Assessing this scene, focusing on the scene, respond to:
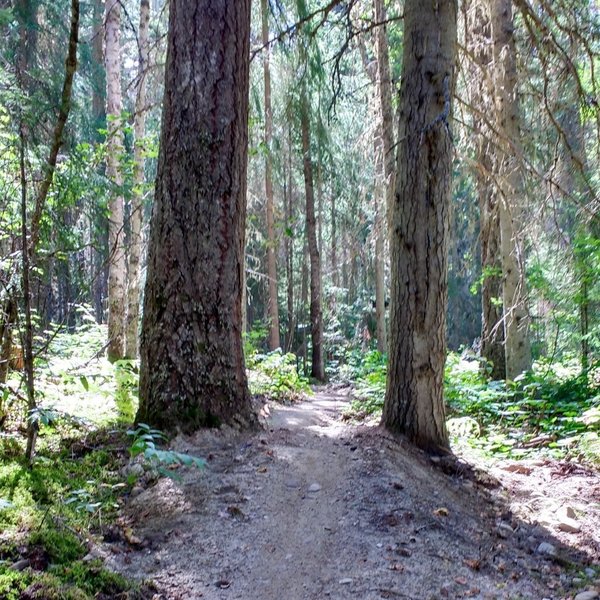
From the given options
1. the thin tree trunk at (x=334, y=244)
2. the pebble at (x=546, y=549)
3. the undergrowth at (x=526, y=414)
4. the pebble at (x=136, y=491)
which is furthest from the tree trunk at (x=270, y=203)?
the pebble at (x=546, y=549)

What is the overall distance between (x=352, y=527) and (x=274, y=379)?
7.38 metres

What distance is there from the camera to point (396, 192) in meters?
5.05

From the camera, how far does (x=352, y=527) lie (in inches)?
138

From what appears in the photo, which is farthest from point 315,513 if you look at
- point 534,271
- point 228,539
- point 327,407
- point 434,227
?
point 534,271

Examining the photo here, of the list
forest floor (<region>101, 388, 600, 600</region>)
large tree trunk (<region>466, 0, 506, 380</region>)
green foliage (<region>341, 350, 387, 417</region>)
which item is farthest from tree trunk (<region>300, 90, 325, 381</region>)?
forest floor (<region>101, 388, 600, 600</region>)

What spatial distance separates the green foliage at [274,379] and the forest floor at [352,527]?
439cm

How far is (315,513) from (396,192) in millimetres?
2978

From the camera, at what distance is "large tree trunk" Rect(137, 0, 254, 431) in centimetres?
463

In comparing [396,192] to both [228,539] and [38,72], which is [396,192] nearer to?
[228,539]

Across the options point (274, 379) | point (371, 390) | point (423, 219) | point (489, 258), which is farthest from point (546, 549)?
point (274, 379)

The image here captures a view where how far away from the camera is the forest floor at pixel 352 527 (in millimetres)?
2951

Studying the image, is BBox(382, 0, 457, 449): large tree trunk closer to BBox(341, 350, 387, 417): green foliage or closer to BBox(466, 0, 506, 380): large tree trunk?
BBox(341, 350, 387, 417): green foliage

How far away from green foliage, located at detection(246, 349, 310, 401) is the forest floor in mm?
4391

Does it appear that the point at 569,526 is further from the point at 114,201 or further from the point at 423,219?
the point at 114,201
